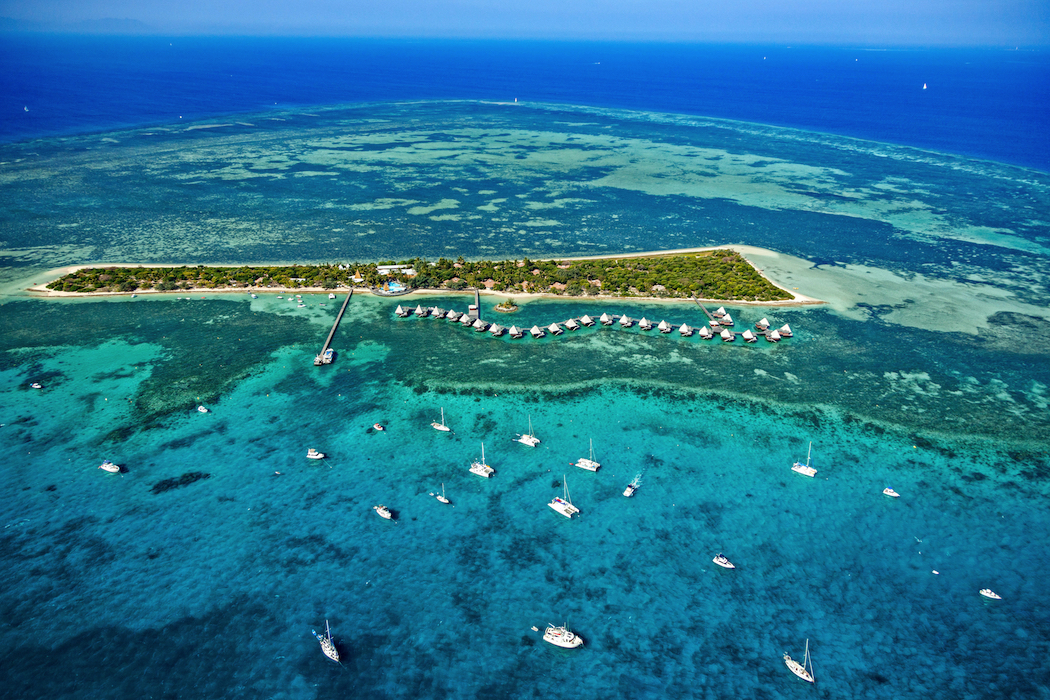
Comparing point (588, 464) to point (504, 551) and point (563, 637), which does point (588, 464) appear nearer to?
point (504, 551)

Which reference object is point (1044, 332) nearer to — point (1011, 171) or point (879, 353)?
point (879, 353)

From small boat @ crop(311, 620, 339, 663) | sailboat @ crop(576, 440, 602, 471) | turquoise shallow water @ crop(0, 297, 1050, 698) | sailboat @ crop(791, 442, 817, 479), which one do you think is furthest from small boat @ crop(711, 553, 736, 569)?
small boat @ crop(311, 620, 339, 663)

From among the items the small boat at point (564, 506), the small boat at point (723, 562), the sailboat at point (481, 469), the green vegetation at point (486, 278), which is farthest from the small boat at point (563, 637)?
the green vegetation at point (486, 278)

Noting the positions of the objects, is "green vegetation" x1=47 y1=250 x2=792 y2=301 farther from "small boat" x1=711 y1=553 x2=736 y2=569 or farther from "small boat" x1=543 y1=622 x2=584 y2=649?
"small boat" x1=543 y1=622 x2=584 y2=649

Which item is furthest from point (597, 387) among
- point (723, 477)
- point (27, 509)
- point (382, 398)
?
point (27, 509)

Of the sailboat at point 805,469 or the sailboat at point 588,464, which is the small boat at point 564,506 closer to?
the sailboat at point 588,464

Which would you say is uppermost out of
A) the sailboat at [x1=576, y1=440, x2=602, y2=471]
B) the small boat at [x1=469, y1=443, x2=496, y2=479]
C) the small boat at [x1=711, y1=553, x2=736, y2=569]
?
the sailboat at [x1=576, y1=440, x2=602, y2=471]
